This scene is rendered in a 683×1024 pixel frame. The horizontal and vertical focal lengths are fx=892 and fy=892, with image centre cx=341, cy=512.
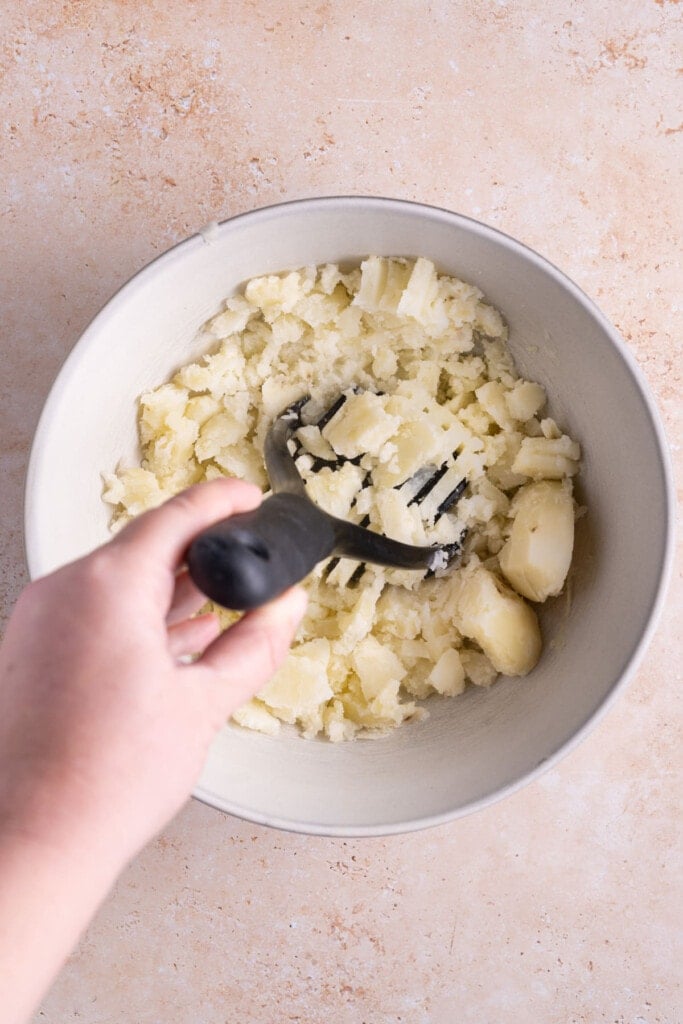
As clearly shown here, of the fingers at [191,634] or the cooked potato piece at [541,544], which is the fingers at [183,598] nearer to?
the fingers at [191,634]

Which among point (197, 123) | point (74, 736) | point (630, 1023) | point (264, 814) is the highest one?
point (197, 123)

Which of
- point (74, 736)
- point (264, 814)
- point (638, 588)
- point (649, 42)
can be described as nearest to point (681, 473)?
point (638, 588)

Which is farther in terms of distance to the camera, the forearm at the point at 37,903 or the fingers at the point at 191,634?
the fingers at the point at 191,634

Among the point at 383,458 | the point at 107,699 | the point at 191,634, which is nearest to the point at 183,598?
the point at 191,634

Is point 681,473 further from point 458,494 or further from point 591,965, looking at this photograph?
point 591,965

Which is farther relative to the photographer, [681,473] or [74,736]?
[681,473]

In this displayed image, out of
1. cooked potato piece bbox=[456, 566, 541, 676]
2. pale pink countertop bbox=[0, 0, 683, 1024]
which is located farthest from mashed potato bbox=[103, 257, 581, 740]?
pale pink countertop bbox=[0, 0, 683, 1024]

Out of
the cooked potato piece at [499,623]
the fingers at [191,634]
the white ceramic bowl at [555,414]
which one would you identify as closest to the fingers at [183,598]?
the fingers at [191,634]
